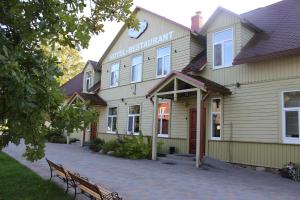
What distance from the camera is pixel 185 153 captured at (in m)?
17.1

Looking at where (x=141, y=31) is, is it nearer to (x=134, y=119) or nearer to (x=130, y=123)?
(x=134, y=119)

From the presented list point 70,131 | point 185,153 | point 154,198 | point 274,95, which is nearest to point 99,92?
point 185,153

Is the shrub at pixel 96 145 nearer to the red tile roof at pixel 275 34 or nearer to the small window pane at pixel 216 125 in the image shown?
the small window pane at pixel 216 125

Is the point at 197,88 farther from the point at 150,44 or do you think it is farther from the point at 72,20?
the point at 72,20

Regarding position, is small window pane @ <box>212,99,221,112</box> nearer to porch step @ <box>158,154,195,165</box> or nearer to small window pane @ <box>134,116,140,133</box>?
porch step @ <box>158,154,195,165</box>

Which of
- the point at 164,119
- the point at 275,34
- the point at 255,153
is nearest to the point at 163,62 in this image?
the point at 164,119

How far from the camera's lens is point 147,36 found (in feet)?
70.0

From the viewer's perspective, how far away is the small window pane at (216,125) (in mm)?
15568

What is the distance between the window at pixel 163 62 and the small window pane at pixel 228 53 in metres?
4.18

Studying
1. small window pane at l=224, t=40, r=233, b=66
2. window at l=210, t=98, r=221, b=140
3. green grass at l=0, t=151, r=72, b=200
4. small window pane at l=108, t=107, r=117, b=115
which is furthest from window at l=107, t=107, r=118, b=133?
green grass at l=0, t=151, r=72, b=200

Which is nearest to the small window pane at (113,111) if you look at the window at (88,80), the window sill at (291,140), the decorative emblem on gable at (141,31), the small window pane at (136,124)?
the small window pane at (136,124)

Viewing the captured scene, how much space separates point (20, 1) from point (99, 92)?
69.3 ft

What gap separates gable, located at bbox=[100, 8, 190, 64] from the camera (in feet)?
63.3

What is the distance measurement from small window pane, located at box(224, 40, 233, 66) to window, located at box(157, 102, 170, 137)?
4383 millimetres
